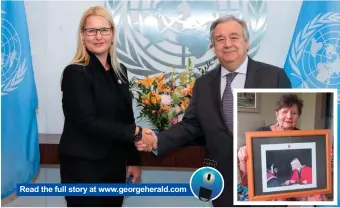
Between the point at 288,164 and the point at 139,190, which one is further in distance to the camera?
the point at 139,190

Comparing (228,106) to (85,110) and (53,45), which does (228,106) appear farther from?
(53,45)

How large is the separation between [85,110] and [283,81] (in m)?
0.62

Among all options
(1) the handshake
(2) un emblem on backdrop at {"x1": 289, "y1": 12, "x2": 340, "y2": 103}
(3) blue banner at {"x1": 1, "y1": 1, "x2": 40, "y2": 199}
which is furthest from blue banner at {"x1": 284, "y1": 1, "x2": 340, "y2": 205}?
(3) blue banner at {"x1": 1, "y1": 1, "x2": 40, "y2": 199}

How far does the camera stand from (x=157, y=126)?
1257mm

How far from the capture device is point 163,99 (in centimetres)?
124

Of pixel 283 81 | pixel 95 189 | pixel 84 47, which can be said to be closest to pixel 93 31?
pixel 84 47

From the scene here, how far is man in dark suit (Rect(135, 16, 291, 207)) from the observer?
3.70 ft

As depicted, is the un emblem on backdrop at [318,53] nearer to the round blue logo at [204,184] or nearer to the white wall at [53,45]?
the white wall at [53,45]

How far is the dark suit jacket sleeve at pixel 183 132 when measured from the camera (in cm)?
120

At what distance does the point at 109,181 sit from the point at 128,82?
33 cm

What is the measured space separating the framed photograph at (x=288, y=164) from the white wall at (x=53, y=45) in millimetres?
313

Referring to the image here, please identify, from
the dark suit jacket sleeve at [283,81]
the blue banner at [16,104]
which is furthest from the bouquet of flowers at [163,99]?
the blue banner at [16,104]

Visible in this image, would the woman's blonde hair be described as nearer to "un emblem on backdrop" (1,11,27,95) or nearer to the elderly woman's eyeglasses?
the elderly woman's eyeglasses

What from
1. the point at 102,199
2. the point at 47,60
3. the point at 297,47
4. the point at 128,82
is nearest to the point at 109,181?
the point at 102,199
